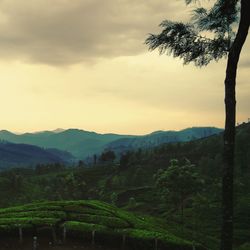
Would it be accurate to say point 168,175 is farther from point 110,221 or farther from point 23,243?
point 23,243

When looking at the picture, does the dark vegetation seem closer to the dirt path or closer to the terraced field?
the terraced field

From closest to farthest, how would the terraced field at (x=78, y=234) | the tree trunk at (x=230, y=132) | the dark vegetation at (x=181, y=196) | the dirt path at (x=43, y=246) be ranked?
the tree trunk at (x=230, y=132) → the dirt path at (x=43, y=246) → the terraced field at (x=78, y=234) → the dark vegetation at (x=181, y=196)

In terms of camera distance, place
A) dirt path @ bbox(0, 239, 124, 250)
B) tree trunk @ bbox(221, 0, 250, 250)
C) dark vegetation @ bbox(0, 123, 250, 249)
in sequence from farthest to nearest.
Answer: dark vegetation @ bbox(0, 123, 250, 249) < dirt path @ bbox(0, 239, 124, 250) < tree trunk @ bbox(221, 0, 250, 250)

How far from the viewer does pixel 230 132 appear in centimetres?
1848

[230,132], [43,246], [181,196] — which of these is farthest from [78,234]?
[181,196]

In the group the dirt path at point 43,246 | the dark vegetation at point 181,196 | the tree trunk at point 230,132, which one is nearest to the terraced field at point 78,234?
the dirt path at point 43,246

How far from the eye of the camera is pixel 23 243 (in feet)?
126

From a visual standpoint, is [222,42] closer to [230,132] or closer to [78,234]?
[230,132]

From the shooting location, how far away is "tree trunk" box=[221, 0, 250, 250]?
17944mm

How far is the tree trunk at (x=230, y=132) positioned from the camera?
17.9 metres

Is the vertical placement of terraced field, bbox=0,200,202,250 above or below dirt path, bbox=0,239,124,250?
above

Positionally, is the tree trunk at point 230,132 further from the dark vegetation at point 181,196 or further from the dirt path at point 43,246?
the dark vegetation at point 181,196

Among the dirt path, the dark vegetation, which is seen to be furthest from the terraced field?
the dark vegetation

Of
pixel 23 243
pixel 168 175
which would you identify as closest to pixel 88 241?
pixel 23 243
